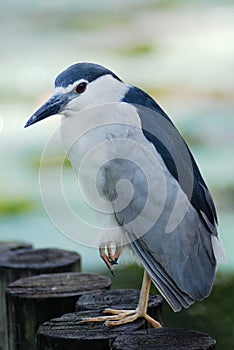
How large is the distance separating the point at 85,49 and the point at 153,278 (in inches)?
268

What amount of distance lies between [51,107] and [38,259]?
622 mm

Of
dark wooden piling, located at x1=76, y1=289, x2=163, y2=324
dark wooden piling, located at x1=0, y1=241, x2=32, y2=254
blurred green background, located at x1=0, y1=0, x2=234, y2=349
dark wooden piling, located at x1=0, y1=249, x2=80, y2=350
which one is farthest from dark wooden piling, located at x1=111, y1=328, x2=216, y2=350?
blurred green background, located at x1=0, y1=0, x2=234, y2=349

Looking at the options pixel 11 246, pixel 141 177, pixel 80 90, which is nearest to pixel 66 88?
pixel 80 90

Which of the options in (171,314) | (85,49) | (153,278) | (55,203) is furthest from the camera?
(85,49)

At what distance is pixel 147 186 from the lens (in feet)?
8.64

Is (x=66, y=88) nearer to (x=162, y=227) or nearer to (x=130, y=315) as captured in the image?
(x=162, y=227)

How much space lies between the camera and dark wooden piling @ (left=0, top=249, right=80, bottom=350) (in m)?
2.92

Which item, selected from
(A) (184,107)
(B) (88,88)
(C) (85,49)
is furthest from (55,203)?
(C) (85,49)

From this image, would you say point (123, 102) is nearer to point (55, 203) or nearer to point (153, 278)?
point (153, 278)

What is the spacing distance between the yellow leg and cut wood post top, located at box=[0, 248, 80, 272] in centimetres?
45

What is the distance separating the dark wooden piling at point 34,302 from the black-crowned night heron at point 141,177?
158 mm

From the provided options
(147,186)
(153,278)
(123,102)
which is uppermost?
(123,102)

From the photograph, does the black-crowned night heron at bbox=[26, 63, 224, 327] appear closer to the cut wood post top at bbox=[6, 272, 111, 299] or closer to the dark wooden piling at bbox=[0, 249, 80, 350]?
the cut wood post top at bbox=[6, 272, 111, 299]

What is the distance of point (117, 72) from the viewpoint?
866 centimetres
